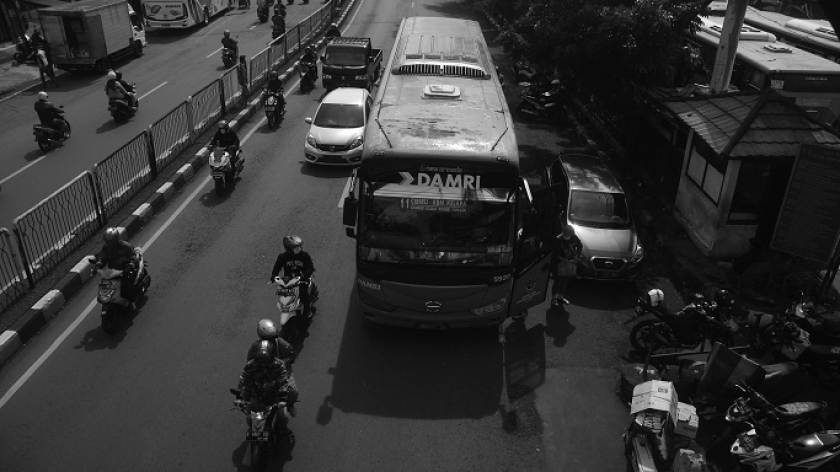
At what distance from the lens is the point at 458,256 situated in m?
8.60

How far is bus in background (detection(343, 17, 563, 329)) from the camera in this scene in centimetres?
849

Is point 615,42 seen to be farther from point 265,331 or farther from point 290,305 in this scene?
point 265,331

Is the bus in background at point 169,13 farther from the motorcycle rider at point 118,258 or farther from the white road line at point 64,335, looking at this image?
the motorcycle rider at point 118,258

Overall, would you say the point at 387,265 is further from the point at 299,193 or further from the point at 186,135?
the point at 186,135

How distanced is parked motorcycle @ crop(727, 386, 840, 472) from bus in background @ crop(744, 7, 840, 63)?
14697mm

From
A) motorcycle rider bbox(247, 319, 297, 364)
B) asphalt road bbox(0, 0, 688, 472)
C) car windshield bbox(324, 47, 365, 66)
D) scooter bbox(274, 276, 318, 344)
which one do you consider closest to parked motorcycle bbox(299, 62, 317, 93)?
car windshield bbox(324, 47, 365, 66)

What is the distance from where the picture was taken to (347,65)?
2322 cm

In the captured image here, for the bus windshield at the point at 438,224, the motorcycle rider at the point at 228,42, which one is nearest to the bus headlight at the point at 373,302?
the bus windshield at the point at 438,224

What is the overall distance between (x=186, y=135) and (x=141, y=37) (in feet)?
50.7

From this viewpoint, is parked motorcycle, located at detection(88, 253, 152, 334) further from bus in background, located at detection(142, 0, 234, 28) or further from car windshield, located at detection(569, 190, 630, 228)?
bus in background, located at detection(142, 0, 234, 28)

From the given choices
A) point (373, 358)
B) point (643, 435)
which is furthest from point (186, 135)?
point (643, 435)

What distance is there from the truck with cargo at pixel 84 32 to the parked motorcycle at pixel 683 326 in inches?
926

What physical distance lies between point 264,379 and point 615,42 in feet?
37.3

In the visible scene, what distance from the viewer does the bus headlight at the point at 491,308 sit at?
8.89 m
